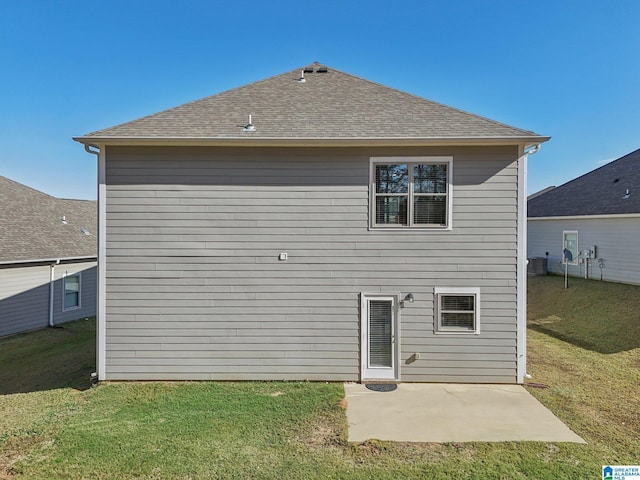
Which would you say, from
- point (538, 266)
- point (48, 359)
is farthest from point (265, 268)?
point (538, 266)

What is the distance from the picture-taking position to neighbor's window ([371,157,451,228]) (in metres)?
6.36

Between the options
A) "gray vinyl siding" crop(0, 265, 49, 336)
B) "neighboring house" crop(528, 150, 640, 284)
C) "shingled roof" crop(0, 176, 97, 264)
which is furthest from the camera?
"neighboring house" crop(528, 150, 640, 284)

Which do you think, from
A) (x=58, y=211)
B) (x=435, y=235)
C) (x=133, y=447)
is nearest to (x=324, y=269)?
(x=435, y=235)

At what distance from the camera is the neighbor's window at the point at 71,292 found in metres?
12.5

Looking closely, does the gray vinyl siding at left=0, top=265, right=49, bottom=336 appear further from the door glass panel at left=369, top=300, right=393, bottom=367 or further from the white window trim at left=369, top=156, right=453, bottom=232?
the white window trim at left=369, top=156, right=453, bottom=232

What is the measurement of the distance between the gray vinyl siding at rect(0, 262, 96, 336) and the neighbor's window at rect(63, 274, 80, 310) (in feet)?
0.54

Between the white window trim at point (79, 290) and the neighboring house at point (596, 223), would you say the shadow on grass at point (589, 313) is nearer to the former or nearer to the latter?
the neighboring house at point (596, 223)

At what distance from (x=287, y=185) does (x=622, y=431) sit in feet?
21.3

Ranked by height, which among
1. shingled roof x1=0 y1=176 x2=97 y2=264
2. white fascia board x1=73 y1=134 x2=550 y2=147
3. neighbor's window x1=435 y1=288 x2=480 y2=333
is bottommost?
neighbor's window x1=435 y1=288 x2=480 y2=333

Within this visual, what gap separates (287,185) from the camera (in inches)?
252

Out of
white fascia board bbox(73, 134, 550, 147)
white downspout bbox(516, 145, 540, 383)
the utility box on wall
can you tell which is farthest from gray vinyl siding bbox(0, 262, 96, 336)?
the utility box on wall

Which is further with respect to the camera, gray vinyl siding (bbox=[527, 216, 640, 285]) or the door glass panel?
gray vinyl siding (bbox=[527, 216, 640, 285])

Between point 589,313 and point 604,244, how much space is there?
477 cm

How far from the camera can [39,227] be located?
13.3 metres
